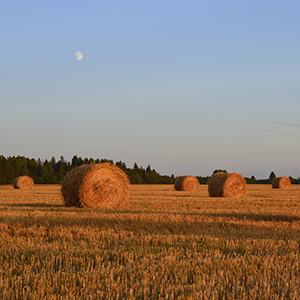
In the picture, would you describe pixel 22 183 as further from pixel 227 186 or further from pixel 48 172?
pixel 48 172

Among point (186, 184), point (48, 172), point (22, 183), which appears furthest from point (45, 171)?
point (186, 184)

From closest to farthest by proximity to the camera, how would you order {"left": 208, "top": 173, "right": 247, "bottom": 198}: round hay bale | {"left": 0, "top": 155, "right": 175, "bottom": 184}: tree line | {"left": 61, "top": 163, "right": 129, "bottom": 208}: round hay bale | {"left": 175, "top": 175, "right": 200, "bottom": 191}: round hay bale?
{"left": 61, "top": 163, "right": 129, "bottom": 208}: round hay bale, {"left": 208, "top": 173, "right": 247, "bottom": 198}: round hay bale, {"left": 175, "top": 175, "right": 200, "bottom": 191}: round hay bale, {"left": 0, "top": 155, "right": 175, "bottom": 184}: tree line

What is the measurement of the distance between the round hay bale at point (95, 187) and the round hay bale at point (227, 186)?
30.8 ft

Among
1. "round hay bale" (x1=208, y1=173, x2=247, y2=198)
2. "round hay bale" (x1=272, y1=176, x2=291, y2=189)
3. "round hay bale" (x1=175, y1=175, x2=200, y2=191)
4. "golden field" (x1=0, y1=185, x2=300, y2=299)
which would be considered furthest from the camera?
"round hay bale" (x1=272, y1=176, x2=291, y2=189)

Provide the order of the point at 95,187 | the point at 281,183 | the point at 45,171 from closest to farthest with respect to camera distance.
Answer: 1. the point at 95,187
2. the point at 281,183
3. the point at 45,171

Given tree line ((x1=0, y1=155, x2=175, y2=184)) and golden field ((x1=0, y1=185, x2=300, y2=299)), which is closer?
golden field ((x1=0, y1=185, x2=300, y2=299))

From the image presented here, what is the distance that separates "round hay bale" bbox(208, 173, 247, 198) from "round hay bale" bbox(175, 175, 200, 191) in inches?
328

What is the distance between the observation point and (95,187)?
1403cm

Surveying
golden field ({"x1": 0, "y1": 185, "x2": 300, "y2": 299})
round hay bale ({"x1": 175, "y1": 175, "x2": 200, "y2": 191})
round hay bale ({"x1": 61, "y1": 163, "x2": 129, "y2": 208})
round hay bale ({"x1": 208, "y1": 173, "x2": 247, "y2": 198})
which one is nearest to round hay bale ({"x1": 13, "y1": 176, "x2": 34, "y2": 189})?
round hay bale ({"x1": 175, "y1": 175, "x2": 200, "y2": 191})

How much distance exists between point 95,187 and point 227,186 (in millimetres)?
10990

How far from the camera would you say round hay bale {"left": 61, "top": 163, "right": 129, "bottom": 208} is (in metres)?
13.7

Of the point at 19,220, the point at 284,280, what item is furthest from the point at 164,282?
the point at 19,220

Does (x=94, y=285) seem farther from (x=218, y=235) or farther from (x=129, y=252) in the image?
(x=218, y=235)

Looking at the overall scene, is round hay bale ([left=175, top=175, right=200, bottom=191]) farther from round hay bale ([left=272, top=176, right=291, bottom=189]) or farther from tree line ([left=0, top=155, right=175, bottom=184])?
tree line ([left=0, top=155, right=175, bottom=184])
